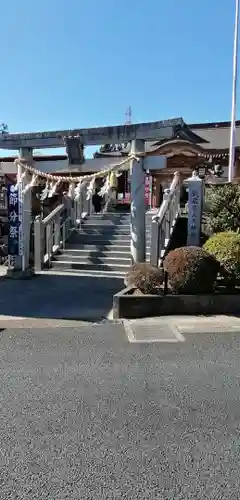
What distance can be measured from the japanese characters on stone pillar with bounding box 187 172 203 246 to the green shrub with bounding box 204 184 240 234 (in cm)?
43

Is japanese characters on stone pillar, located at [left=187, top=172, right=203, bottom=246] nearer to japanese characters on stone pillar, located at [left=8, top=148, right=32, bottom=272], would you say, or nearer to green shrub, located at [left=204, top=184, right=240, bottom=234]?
green shrub, located at [left=204, top=184, right=240, bottom=234]

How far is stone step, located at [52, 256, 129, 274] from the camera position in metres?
11.5

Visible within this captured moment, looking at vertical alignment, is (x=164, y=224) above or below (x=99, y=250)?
above

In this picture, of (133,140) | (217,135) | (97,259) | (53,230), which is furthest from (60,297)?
(217,135)

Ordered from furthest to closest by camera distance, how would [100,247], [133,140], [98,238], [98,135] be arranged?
[98,238] → [100,247] → [98,135] → [133,140]

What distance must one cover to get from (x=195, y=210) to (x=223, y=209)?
0.82 metres

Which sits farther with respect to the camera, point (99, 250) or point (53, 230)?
point (53, 230)

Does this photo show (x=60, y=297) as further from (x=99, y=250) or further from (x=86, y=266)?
(x=99, y=250)

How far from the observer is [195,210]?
448 inches

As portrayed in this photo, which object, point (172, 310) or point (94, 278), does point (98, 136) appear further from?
point (172, 310)

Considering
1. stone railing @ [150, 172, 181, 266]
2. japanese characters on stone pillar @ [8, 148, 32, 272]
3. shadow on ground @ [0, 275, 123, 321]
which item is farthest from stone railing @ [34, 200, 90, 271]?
stone railing @ [150, 172, 181, 266]

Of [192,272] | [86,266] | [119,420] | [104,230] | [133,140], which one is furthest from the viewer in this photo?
[104,230]

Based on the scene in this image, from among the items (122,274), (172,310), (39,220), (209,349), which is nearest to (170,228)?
(122,274)

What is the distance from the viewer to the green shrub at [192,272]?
7520mm
